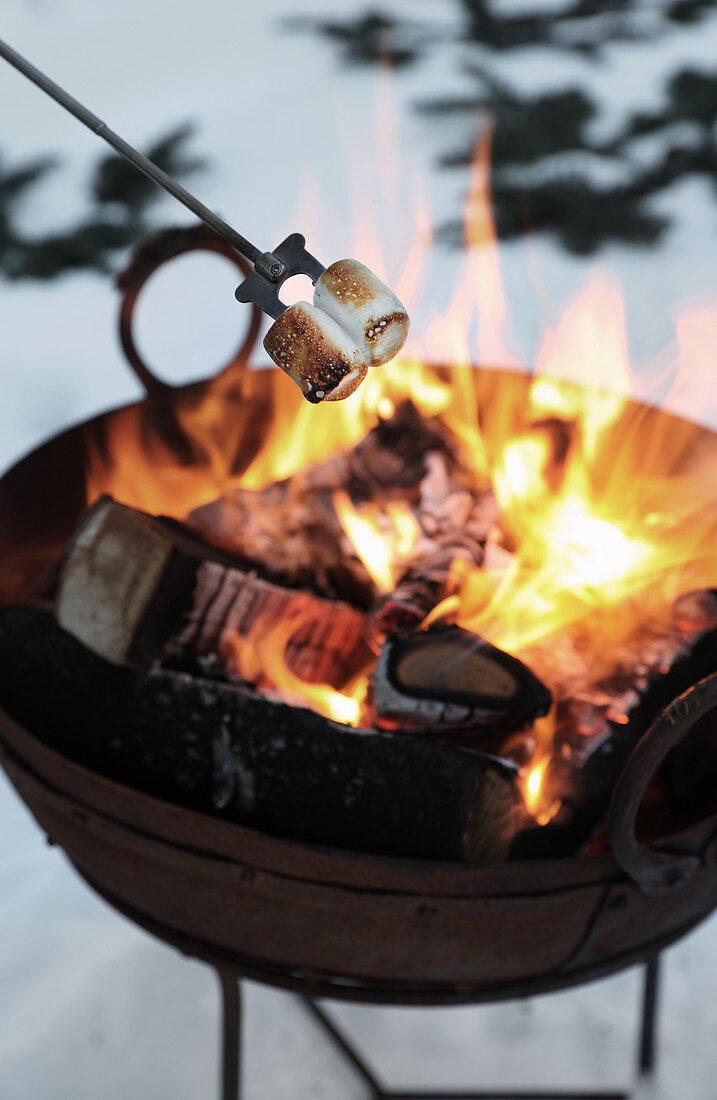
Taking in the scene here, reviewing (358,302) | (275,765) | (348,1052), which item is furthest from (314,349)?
(348,1052)

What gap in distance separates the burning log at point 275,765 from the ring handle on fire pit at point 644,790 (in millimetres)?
128

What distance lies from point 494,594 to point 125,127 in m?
2.43

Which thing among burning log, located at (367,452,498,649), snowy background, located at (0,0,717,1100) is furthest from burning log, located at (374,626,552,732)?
snowy background, located at (0,0,717,1100)

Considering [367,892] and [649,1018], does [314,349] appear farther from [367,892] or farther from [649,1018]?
[649,1018]

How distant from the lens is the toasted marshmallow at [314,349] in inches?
27.2

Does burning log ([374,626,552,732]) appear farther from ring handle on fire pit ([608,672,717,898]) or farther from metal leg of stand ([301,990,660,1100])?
metal leg of stand ([301,990,660,1100])

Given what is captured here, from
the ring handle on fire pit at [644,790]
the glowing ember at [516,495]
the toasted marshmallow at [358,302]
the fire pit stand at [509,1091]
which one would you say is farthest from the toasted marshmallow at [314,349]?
the fire pit stand at [509,1091]

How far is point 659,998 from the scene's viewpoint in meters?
1.50

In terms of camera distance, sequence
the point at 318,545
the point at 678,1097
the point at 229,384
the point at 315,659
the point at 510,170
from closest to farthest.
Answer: the point at 315,659 → the point at 318,545 → the point at 678,1097 → the point at 229,384 → the point at 510,170

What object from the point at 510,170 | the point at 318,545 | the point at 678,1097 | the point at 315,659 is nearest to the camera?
the point at 315,659

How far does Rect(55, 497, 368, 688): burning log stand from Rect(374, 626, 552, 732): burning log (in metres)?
0.17

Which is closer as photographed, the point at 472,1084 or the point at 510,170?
the point at 472,1084

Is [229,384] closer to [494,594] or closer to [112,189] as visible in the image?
[494,594]

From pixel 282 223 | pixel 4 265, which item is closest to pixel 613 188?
pixel 282 223
